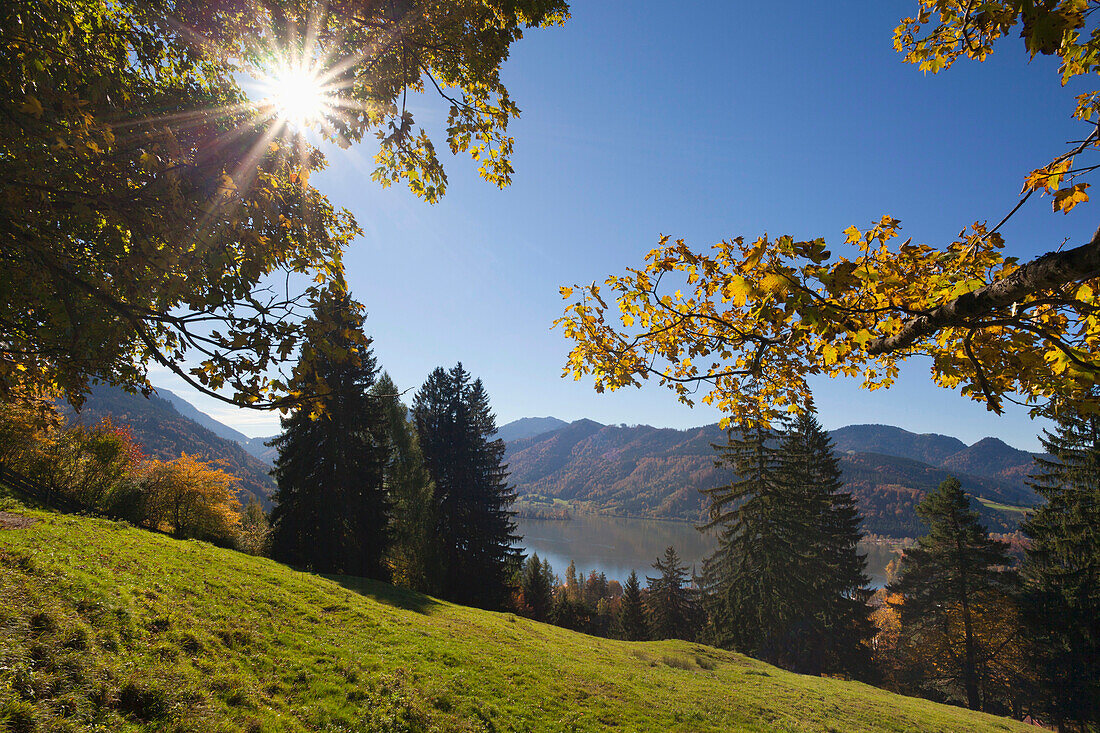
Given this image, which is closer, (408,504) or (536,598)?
(408,504)

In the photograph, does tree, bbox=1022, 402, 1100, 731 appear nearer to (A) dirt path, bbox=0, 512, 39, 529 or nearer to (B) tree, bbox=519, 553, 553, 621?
(B) tree, bbox=519, 553, 553, 621

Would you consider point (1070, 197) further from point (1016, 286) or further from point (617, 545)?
point (617, 545)

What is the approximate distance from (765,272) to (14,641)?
766 cm

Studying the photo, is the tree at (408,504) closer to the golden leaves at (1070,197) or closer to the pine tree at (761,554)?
the pine tree at (761,554)

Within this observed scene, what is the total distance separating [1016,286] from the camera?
6.02ft

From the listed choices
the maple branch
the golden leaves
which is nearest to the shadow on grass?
the maple branch

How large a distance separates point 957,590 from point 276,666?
3485cm

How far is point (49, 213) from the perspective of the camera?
2311mm

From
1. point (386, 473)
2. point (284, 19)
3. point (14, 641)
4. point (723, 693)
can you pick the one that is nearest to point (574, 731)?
point (723, 693)

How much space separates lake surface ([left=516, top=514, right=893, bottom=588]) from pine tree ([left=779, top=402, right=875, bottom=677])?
45.9 meters

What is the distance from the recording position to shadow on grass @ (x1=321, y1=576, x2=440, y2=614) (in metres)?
13.6

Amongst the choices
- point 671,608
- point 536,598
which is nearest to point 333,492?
point 536,598

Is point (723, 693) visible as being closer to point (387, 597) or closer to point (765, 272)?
point (387, 597)

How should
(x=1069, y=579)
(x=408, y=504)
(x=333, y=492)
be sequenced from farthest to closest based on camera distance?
(x=408, y=504) < (x=333, y=492) < (x=1069, y=579)
